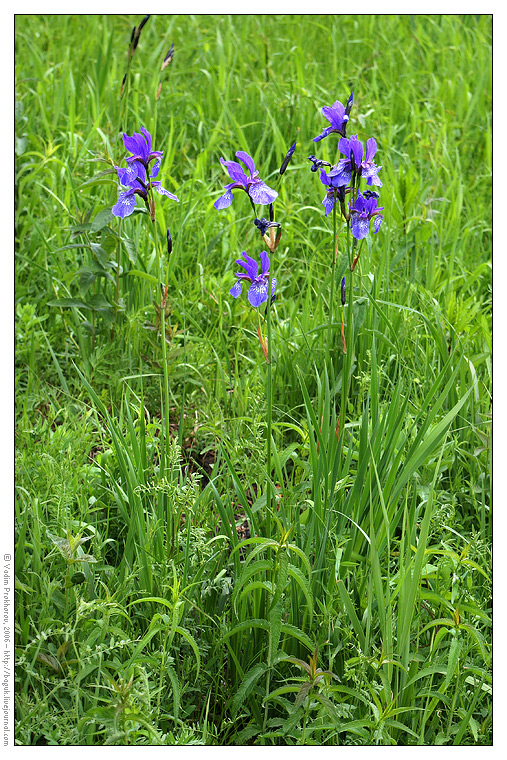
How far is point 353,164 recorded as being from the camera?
1627mm

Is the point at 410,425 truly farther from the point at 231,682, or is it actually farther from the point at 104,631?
the point at 104,631

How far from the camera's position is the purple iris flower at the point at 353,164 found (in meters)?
1.60

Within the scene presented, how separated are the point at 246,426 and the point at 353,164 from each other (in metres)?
0.97

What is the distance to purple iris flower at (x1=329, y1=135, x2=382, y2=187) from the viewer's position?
160 cm

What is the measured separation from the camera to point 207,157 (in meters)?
3.63

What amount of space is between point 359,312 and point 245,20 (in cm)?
358

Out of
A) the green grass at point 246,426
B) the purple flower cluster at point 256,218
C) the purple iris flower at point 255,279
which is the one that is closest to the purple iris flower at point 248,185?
the purple flower cluster at point 256,218

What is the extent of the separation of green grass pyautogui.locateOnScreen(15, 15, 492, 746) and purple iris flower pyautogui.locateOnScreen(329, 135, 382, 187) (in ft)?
1.20

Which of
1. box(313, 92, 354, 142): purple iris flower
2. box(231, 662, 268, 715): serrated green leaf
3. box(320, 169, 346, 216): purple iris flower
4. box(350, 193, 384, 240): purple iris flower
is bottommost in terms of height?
box(231, 662, 268, 715): serrated green leaf

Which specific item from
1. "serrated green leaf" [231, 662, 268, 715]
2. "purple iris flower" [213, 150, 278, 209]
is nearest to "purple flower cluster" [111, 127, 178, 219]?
"purple iris flower" [213, 150, 278, 209]

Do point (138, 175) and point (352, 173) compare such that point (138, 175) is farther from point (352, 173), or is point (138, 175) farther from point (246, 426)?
point (246, 426)

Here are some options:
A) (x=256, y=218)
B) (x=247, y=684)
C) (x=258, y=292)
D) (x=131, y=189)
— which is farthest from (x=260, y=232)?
(x=247, y=684)

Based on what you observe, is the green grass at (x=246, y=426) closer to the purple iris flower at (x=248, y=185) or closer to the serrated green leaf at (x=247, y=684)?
the serrated green leaf at (x=247, y=684)

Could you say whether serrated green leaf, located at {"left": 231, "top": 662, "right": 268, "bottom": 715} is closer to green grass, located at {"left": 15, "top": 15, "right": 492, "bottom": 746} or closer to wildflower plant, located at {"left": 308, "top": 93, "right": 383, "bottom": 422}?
green grass, located at {"left": 15, "top": 15, "right": 492, "bottom": 746}
